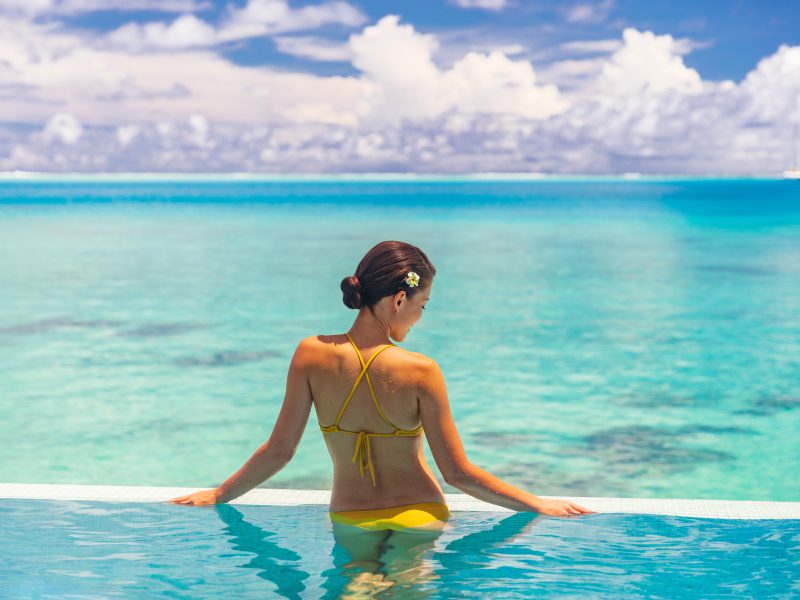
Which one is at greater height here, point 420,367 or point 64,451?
point 420,367

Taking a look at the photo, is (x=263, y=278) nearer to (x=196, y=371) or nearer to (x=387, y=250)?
(x=196, y=371)

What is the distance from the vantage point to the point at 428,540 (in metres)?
3.46

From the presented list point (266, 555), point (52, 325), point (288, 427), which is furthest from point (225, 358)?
point (288, 427)

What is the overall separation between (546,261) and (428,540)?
2424 cm

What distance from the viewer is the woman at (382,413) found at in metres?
3.16

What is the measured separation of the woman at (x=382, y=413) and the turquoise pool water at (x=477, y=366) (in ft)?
12.0

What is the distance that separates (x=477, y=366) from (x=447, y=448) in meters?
8.40

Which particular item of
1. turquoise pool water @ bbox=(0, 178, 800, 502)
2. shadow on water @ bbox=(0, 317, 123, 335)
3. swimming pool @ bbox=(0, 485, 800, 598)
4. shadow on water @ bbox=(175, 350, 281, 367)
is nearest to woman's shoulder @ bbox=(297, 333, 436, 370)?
swimming pool @ bbox=(0, 485, 800, 598)

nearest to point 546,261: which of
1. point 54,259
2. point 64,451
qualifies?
point 54,259

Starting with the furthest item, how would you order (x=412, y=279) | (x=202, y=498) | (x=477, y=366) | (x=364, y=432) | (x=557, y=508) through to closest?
(x=477, y=366) < (x=202, y=498) < (x=557, y=508) < (x=364, y=432) < (x=412, y=279)

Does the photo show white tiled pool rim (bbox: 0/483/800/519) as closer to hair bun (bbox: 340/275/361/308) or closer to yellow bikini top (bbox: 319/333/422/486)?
yellow bikini top (bbox: 319/333/422/486)

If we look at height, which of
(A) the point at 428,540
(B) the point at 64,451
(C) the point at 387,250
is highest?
(C) the point at 387,250

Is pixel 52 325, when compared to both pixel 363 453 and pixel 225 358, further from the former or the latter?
pixel 363 453

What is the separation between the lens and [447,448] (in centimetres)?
323
